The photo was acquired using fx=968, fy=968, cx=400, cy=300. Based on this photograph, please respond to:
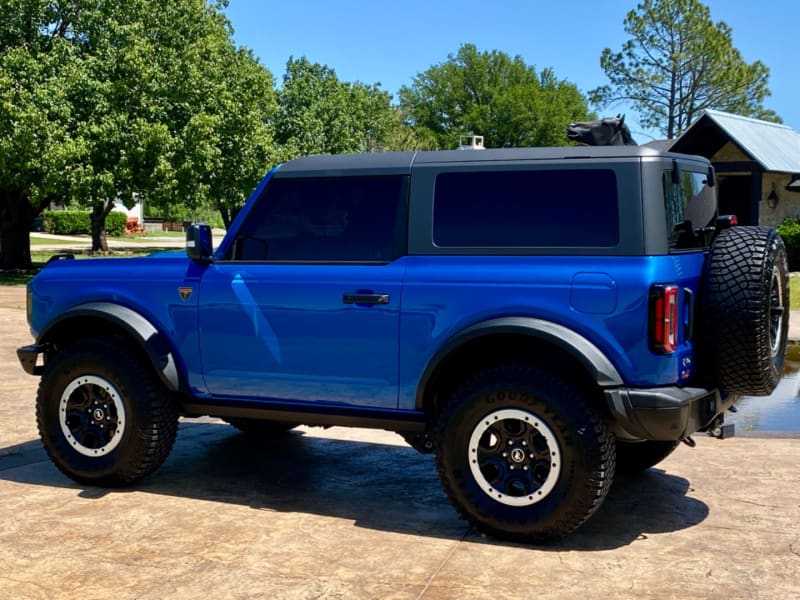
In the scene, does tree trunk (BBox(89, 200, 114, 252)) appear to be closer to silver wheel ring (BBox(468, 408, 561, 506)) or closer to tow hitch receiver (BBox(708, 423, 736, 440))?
silver wheel ring (BBox(468, 408, 561, 506))

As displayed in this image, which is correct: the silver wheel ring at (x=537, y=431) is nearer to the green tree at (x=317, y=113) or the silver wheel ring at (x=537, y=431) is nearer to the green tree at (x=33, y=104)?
the green tree at (x=33, y=104)

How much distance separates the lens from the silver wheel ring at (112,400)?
6016 mm

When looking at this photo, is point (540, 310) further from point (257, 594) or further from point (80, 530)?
point (80, 530)

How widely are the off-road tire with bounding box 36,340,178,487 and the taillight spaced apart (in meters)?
3.03

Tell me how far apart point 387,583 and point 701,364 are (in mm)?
1965

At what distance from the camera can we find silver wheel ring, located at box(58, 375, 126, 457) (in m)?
6.02

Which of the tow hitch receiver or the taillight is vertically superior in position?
the taillight

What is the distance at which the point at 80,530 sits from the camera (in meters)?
5.27

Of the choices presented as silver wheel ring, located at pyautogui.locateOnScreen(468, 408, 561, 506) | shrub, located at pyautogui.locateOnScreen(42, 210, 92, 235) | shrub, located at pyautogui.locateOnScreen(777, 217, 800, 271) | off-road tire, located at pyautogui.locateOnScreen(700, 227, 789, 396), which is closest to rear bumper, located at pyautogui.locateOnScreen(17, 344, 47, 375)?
silver wheel ring, located at pyautogui.locateOnScreen(468, 408, 561, 506)

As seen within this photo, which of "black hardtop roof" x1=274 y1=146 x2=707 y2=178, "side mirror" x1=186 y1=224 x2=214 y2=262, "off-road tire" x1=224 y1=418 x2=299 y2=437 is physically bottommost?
"off-road tire" x1=224 y1=418 x2=299 y2=437

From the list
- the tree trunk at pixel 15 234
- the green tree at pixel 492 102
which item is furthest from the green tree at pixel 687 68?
the tree trunk at pixel 15 234

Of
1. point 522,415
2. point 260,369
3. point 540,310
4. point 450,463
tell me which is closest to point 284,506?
point 260,369

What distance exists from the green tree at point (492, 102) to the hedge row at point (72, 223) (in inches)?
1399

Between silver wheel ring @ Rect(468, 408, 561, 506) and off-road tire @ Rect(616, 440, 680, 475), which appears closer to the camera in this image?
silver wheel ring @ Rect(468, 408, 561, 506)
